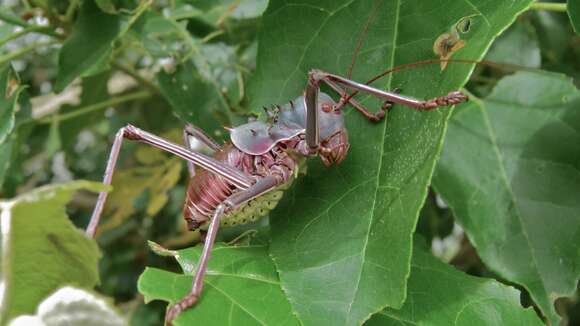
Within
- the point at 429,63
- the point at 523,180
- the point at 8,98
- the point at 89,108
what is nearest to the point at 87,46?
the point at 8,98

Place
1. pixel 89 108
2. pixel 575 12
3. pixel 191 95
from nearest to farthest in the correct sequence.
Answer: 1. pixel 575 12
2. pixel 191 95
3. pixel 89 108

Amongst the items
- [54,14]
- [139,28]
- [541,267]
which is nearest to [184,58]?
[139,28]

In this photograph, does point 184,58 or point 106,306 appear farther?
point 184,58

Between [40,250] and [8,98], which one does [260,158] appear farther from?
[40,250]

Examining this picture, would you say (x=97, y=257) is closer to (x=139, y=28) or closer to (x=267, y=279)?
(x=267, y=279)

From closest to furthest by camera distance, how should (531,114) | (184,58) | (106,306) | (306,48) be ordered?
(106,306), (306,48), (531,114), (184,58)

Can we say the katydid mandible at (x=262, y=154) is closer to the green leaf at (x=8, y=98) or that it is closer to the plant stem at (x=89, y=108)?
the green leaf at (x=8, y=98)

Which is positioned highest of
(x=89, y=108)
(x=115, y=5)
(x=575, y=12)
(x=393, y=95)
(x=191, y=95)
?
(x=575, y=12)
